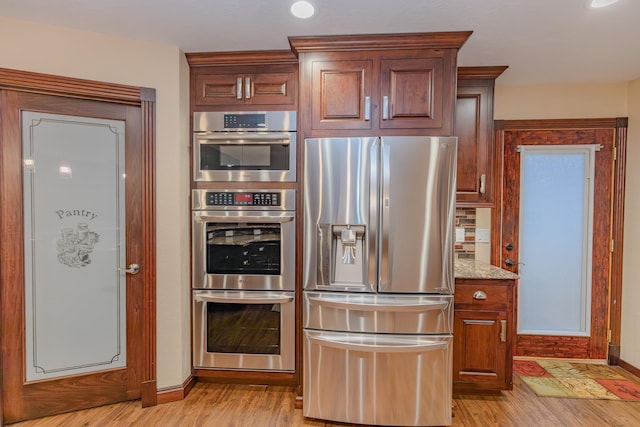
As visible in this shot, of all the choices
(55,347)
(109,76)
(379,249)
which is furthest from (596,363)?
(109,76)

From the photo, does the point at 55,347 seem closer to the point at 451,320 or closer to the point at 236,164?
the point at 236,164

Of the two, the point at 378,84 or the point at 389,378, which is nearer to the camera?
the point at 389,378

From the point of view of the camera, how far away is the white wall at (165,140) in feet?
6.88

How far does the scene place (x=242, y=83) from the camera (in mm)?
2361

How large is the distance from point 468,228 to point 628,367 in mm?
1754

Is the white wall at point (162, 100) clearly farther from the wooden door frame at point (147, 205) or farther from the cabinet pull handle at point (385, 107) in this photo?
the cabinet pull handle at point (385, 107)

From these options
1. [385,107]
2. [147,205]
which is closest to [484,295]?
[385,107]

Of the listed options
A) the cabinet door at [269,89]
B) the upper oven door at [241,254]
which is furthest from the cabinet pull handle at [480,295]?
the cabinet door at [269,89]

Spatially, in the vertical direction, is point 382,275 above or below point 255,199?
below

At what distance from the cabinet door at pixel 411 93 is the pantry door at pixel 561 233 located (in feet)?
4.00

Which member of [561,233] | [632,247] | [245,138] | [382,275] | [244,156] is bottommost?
[382,275]

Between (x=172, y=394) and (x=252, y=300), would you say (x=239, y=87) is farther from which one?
(x=172, y=394)

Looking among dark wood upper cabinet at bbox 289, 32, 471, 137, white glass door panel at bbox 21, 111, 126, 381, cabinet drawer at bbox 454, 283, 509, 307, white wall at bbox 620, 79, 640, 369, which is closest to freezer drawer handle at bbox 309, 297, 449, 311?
cabinet drawer at bbox 454, 283, 509, 307

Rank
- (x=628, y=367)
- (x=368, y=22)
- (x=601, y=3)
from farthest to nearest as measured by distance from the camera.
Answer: (x=628, y=367) < (x=368, y=22) < (x=601, y=3)
